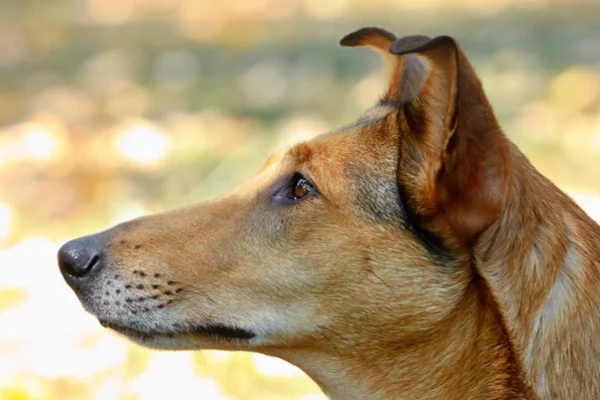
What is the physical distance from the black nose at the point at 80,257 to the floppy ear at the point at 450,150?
0.99 meters

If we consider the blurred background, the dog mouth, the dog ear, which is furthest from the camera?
the blurred background

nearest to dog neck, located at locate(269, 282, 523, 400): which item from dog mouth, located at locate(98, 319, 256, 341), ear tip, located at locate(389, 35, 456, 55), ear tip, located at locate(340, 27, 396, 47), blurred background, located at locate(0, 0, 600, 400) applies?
dog mouth, located at locate(98, 319, 256, 341)

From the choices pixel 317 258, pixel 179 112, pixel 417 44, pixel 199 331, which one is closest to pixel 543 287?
pixel 317 258

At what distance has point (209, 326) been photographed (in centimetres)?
368

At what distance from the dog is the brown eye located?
0.01 metres

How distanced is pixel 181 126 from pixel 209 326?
5728 millimetres

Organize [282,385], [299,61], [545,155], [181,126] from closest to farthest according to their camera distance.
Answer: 1. [282,385]
2. [545,155]
3. [181,126]
4. [299,61]

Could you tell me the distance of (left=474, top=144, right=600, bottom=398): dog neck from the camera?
3.41 metres

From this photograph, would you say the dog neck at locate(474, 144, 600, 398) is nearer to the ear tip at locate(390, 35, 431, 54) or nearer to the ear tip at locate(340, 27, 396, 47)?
the ear tip at locate(390, 35, 431, 54)

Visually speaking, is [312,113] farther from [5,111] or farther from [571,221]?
[571,221]

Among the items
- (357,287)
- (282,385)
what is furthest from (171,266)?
(282,385)

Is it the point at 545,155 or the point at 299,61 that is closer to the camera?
the point at 545,155

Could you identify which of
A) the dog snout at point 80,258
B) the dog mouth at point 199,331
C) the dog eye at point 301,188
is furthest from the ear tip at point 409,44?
the dog snout at point 80,258

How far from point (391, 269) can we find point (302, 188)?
419 mm
